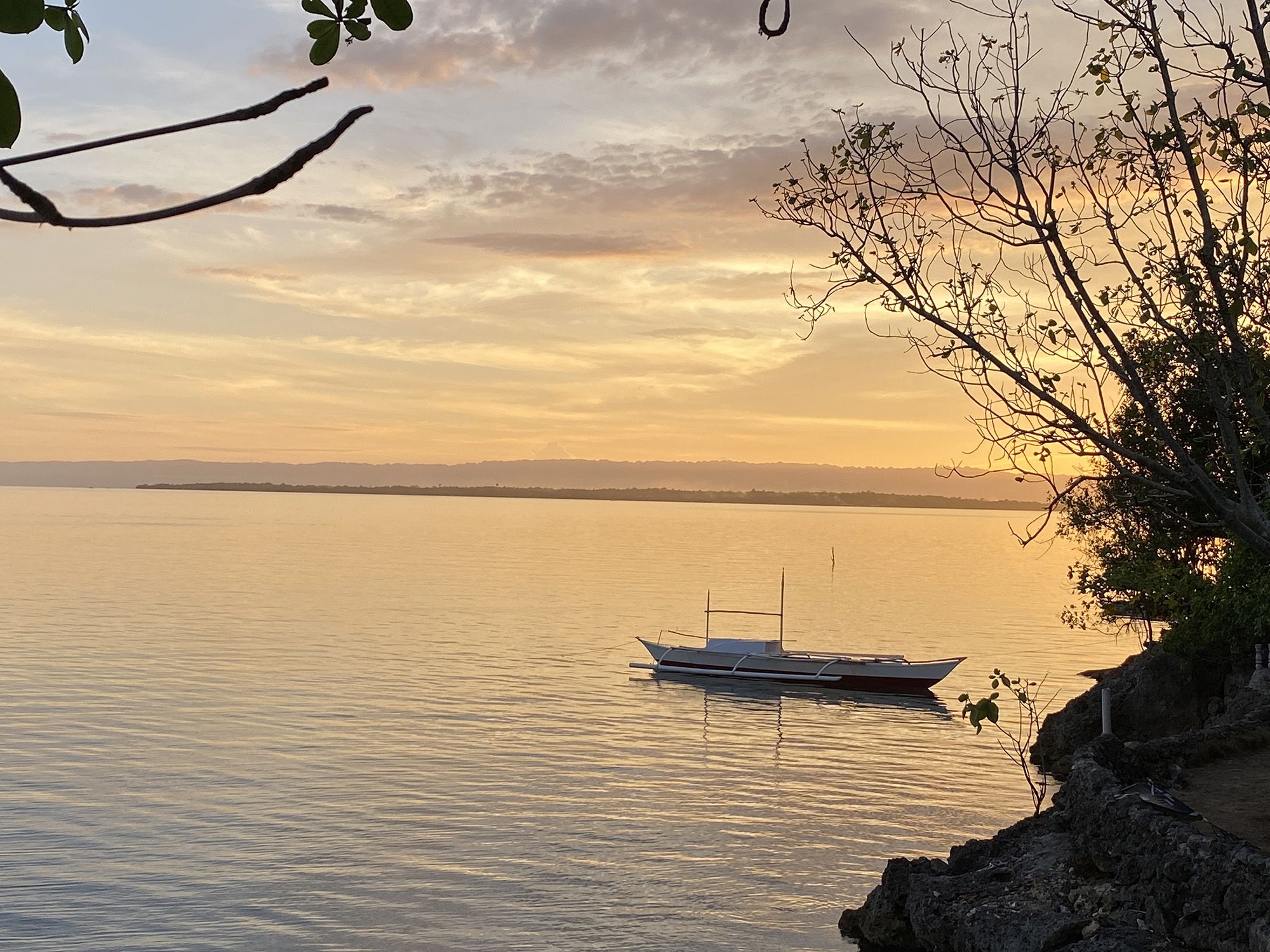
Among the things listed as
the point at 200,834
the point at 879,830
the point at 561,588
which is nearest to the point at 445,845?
the point at 200,834

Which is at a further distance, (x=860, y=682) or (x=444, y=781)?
(x=860, y=682)

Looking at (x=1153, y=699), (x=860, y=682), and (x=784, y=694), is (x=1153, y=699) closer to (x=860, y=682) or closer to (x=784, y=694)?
(x=860, y=682)

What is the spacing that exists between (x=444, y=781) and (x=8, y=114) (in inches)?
1302

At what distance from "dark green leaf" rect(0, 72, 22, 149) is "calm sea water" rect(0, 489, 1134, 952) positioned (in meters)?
21.7

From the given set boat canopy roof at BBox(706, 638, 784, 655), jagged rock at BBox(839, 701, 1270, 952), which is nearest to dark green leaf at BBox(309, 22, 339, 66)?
jagged rock at BBox(839, 701, 1270, 952)

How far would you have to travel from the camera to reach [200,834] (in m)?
27.2

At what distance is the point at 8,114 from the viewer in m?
1.56

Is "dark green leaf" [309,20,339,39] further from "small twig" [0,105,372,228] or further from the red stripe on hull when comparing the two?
the red stripe on hull

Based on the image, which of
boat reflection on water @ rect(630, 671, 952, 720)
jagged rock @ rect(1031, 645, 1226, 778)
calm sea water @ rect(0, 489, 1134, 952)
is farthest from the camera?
boat reflection on water @ rect(630, 671, 952, 720)

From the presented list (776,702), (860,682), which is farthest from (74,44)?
(860,682)

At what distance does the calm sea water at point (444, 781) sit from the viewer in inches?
899

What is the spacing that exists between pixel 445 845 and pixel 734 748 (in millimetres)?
15562

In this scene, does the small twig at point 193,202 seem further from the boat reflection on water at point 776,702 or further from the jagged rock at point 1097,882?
the boat reflection on water at point 776,702

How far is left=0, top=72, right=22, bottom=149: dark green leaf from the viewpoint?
5.05 ft
